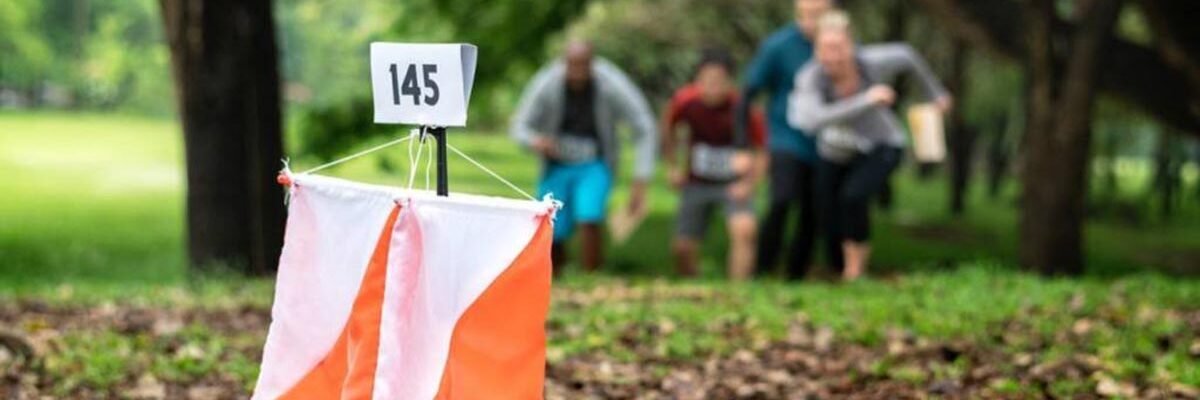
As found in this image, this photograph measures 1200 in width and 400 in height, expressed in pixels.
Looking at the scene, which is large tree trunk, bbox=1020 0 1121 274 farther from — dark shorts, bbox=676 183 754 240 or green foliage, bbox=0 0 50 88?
green foliage, bbox=0 0 50 88

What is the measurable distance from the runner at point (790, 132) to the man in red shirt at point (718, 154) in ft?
0.77

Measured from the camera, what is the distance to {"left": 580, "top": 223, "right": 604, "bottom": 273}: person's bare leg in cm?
1344

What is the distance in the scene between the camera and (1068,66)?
13.9 metres

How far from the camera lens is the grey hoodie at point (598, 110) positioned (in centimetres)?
1302

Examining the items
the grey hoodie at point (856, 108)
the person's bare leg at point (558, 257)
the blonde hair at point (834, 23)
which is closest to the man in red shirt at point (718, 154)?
the person's bare leg at point (558, 257)

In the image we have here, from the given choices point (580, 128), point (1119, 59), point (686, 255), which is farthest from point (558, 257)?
point (1119, 59)

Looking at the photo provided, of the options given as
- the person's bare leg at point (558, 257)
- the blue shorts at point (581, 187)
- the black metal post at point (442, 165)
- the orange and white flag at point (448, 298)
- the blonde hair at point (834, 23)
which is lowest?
the person's bare leg at point (558, 257)

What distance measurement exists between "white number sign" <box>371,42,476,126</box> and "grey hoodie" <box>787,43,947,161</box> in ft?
23.3

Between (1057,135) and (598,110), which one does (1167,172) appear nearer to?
(1057,135)

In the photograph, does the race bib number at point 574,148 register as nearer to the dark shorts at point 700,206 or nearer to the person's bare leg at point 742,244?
the dark shorts at point 700,206

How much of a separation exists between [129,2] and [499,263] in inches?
1550

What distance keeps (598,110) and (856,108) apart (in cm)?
244

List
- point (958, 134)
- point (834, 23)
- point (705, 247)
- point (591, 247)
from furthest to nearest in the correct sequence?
point (958, 134), point (705, 247), point (591, 247), point (834, 23)

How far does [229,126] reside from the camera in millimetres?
12109
